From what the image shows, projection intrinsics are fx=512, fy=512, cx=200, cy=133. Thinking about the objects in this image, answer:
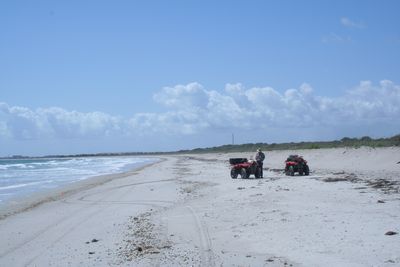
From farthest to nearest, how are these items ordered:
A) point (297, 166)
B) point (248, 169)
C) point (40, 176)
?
1. point (40, 176)
2. point (248, 169)
3. point (297, 166)

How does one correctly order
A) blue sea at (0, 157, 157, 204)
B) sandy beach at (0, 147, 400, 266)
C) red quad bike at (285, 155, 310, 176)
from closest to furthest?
sandy beach at (0, 147, 400, 266), red quad bike at (285, 155, 310, 176), blue sea at (0, 157, 157, 204)

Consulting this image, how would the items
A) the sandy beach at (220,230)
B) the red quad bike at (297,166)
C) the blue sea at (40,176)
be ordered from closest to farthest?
the sandy beach at (220,230)
the red quad bike at (297,166)
the blue sea at (40,176)

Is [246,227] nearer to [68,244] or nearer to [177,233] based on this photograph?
[177,233]

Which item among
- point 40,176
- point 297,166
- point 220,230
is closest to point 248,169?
point 297,166

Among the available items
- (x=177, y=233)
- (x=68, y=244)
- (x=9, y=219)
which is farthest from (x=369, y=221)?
(x=9, y=219)

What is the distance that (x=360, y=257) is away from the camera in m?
7.69

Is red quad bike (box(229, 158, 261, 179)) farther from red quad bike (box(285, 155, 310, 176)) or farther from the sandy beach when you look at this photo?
the sandy beach

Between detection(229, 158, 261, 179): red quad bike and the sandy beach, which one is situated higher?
detection(229, 158, 261, 179): red quad bike

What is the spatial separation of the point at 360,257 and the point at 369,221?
2791 mm

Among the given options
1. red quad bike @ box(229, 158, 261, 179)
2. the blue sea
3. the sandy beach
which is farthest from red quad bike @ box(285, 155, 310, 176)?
the blue sea

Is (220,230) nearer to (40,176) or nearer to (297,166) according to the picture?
(297,166)

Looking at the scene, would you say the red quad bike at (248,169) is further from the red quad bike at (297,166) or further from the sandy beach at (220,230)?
the sandy beach at (220,230)

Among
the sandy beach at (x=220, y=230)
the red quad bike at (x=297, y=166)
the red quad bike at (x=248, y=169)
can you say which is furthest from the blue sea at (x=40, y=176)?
the red quad bike at (x=297, y=166)

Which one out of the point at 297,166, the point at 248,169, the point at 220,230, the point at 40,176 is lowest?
the point at 40,176
